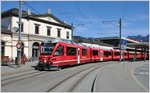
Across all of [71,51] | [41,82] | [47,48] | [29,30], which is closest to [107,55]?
[29,30]

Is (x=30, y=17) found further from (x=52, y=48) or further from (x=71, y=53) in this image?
(x=52, y=48)

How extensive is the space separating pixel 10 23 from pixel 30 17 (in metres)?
4.78

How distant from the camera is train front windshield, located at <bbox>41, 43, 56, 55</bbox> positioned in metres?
28.3

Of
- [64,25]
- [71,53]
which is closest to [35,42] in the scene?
[64,25]

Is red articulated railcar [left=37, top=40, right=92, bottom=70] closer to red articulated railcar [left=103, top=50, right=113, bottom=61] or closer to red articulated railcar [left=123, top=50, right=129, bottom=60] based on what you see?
red articulated railcar [left=103, top=50, right=113, bottom=61]

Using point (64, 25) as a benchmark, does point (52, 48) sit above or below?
below

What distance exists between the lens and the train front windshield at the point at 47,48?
28328mm

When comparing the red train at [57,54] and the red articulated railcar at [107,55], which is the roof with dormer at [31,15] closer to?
the red articulated railcar at [107,55]

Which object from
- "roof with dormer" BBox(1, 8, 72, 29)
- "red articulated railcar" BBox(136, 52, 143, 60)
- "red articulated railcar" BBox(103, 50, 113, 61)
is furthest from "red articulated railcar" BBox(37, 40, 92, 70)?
"red articulated railcar" BBox(136, 52, 143, 60)

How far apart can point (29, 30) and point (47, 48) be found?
25.6 m

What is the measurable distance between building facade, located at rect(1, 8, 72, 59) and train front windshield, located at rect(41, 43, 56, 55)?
1601 centimetres

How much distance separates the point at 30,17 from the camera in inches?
2116

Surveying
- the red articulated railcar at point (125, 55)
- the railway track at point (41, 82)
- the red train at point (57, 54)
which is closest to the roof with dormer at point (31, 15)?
the red articulated railcar at point (125, 55)

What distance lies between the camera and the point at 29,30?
176ft
